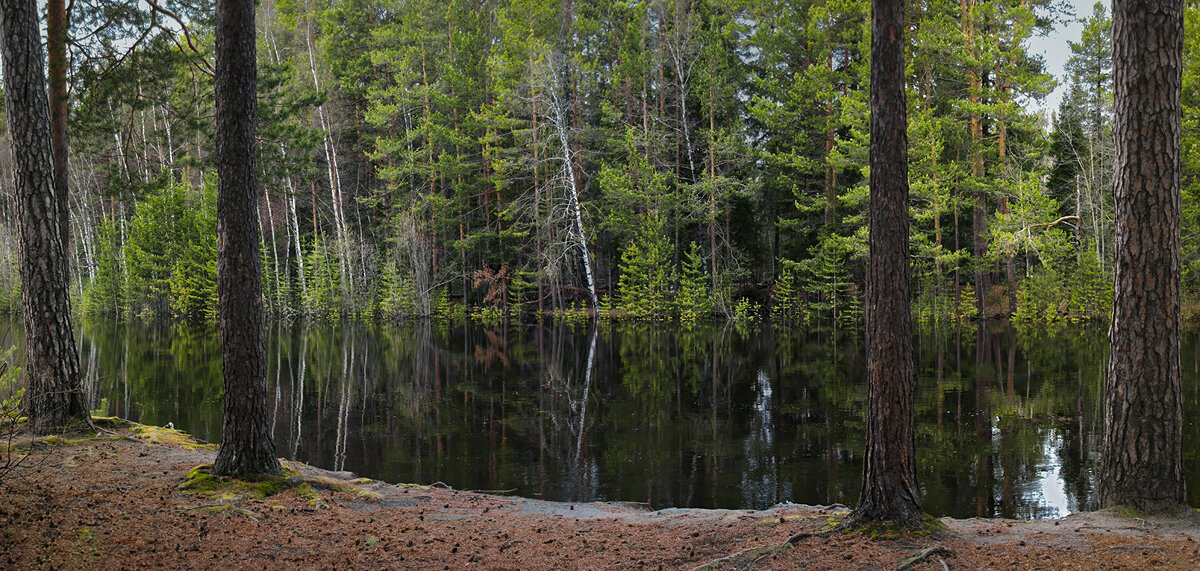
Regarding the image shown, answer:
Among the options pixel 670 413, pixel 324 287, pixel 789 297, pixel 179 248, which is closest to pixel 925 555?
pixel 670 413

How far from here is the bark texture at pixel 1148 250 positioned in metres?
4.93

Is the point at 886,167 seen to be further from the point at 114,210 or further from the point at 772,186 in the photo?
the point at 114,210

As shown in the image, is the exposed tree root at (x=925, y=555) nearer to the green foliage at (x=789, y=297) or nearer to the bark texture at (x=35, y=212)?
the bark texture at (x=35, y=212)

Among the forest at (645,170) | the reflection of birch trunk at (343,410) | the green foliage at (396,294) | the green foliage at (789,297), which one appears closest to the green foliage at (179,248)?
the forest at (645,170)

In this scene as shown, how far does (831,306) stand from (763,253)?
8571 mm

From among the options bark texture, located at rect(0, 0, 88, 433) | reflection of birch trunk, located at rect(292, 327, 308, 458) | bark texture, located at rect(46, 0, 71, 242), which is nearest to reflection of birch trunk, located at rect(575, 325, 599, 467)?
reflection of birch trunk, located at rect(292, 327, 308, 458)

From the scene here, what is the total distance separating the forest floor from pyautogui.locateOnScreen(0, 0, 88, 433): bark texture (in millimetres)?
1012

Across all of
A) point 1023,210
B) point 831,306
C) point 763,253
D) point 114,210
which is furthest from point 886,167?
point 114,210

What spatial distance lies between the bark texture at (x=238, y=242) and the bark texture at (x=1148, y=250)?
20.7 ft

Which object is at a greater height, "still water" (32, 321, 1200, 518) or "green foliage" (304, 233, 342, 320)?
"green foliage" (304, 233, 342, 320)

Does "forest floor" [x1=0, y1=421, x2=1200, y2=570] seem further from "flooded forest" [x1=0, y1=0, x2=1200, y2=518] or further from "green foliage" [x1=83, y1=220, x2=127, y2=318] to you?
"green foliage" [x1=83, y1=220, x2=127, y2=318]

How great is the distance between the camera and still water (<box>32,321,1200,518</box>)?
8039 millimetres

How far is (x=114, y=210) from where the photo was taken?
4062cm

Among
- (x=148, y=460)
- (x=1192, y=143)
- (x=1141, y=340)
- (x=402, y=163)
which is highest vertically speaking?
(x=402, y=163)
